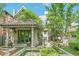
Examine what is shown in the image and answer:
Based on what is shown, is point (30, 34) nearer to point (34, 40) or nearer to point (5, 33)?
point (34, 40)

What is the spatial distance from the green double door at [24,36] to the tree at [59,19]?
299mm

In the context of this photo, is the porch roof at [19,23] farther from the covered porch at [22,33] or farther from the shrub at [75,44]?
the shrub at [75,44]

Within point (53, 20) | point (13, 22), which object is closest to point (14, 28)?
point (13, 22)

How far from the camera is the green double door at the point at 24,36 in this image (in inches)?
140

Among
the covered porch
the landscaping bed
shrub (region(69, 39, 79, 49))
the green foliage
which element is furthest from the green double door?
shrub (region(69, 39, 79, 49))

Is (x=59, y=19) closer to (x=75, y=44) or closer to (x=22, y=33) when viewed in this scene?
(x=75, y=44)

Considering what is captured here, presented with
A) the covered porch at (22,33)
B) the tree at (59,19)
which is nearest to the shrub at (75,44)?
the tree at (59,19)

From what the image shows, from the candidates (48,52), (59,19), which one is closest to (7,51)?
(48,52)

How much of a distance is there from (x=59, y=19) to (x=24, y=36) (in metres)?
0.52

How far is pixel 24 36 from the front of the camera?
3.59 m

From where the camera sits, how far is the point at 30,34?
3.56m

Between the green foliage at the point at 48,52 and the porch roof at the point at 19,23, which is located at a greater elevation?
the porch roof at the point at 19,23

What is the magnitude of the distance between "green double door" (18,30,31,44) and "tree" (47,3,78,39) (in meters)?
0.30

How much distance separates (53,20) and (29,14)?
0.33 meters
